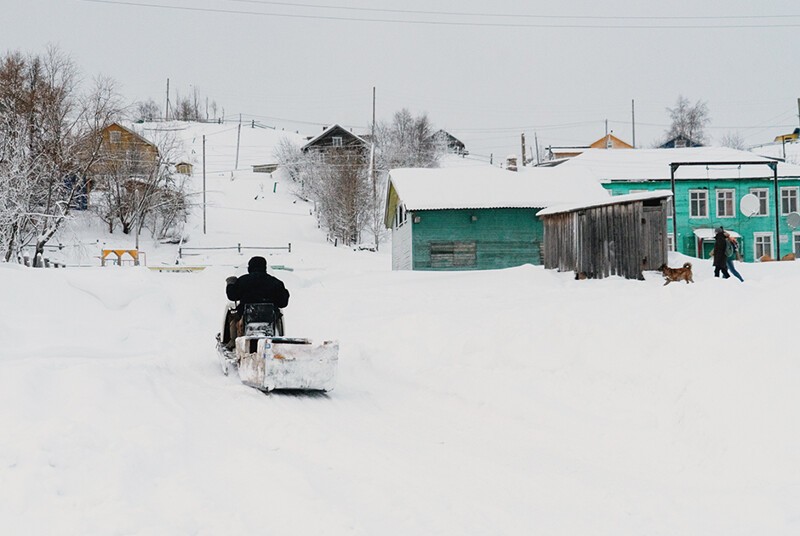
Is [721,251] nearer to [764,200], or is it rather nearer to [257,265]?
[257,265]

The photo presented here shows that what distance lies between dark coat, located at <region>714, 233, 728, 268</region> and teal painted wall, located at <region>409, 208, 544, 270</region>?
14467 millimetres

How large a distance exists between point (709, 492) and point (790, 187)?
4289cm

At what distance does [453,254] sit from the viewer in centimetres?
3391

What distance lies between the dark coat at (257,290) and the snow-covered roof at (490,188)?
73.7 ft

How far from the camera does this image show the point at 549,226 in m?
23.0

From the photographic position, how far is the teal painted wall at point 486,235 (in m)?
33.8

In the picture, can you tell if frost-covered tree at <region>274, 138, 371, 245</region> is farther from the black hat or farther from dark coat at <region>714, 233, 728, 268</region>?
the black hat

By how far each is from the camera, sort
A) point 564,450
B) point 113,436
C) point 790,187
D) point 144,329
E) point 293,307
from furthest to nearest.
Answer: point 790,187 < point 293,307 < point 144,329 < point 564,450 < point 113,436

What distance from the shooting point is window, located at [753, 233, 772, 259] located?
43.3 metres

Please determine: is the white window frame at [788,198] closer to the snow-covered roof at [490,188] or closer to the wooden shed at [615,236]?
the snow-covered roof at [490,188]

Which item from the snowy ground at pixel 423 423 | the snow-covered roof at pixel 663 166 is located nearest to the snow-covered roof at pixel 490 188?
the snow-covered roof at pixel 663 166

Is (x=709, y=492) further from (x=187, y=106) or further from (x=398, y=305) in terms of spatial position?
(x=187, y=106)

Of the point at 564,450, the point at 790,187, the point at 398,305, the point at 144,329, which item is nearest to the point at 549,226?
the point at 398,305

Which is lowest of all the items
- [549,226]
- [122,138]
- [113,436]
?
[113,436]
